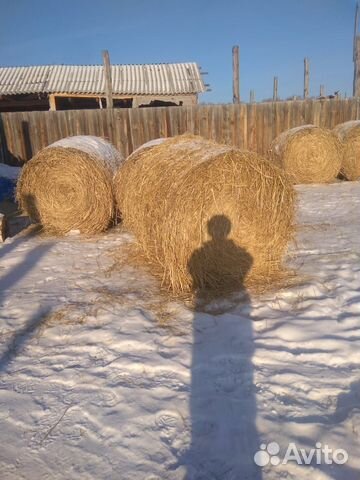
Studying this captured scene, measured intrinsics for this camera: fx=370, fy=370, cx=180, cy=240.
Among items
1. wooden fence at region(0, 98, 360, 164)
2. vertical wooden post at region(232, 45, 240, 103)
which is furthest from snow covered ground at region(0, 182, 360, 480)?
vertical wooden post at region(232, 45, 240, 103)

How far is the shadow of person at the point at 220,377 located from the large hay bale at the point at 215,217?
0.02m

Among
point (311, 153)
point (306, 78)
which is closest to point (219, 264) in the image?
point (311, 153)

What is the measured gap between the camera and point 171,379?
2699mm

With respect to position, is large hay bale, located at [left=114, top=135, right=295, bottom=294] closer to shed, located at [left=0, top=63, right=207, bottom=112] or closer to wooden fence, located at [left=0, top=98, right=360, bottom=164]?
wooden fence, located at [left=0, top=98, right=360, bottom=164]

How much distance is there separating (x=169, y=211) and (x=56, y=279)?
1.76m

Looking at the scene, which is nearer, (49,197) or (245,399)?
(245,399)

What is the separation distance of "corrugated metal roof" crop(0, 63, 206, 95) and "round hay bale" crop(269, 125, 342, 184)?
7750mm

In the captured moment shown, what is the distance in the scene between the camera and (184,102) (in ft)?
54.9

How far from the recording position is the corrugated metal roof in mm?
16328

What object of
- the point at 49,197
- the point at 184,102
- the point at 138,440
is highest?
the point at 184,102

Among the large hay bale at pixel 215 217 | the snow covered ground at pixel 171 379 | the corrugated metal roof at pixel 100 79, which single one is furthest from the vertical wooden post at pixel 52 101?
the snow covered ground at pixel 171 379

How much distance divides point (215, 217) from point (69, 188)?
3314 millimetres

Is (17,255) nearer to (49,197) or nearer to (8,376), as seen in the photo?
(49,197)

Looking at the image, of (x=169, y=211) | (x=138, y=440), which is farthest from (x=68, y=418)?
(x=169, y=211)
